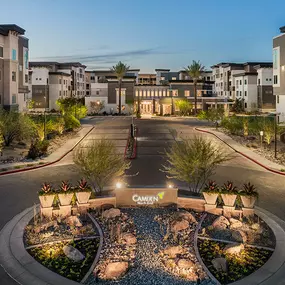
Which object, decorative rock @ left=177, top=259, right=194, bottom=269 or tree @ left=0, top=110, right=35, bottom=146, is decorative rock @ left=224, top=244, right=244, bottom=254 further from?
tree @ left=0, top=110, right=35, bottom=146

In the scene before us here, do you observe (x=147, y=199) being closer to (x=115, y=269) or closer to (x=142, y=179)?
(x=115, y=269)

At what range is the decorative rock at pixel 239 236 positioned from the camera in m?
11.2

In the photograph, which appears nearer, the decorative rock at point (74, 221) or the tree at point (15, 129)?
the decorative rock at point (74, 221)

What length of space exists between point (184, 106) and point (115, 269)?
75.8 metres

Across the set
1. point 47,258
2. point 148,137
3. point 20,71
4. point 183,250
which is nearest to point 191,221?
point 183,250

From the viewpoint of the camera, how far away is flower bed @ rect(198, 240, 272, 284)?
9.25 metres

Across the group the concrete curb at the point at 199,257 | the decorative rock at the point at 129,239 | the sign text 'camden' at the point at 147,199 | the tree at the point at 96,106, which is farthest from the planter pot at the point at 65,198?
the tree at the point at 96,106

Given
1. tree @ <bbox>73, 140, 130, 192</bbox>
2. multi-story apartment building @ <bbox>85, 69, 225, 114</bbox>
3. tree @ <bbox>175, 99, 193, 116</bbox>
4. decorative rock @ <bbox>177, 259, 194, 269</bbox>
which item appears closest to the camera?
decorative rock @ <bbox>177, 259, 194, 269</bbox>

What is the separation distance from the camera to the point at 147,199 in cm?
1387

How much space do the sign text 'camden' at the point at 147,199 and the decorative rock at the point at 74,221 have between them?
101 inches

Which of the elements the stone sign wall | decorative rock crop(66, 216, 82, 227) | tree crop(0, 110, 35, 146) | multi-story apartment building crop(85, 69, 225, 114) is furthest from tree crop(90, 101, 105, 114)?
decorative rock crop(66, 216, 82, 227)

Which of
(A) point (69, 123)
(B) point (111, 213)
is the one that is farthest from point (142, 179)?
(A) point (69, 123)

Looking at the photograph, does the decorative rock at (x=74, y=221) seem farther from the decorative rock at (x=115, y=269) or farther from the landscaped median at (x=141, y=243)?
the decorative rock at (x=115, y=269)

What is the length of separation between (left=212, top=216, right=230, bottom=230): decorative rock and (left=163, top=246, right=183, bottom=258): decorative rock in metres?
2.34
